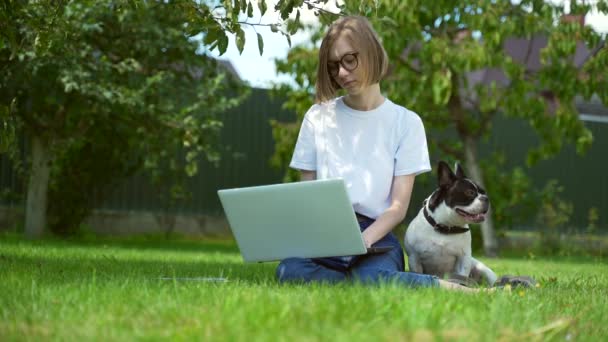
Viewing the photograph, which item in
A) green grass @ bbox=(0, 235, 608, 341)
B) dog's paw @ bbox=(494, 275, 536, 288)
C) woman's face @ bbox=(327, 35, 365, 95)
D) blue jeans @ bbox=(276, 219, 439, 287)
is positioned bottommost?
dog's paw @ bbox=(494, 275, 536, 288)

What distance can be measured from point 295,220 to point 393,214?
510 millimetres

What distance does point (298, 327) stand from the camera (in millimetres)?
2393

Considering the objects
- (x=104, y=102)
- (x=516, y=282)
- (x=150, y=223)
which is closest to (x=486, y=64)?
(x=104, y=102)

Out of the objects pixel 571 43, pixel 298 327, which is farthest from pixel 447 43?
pixel 298 327

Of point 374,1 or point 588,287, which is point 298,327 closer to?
point 374,1

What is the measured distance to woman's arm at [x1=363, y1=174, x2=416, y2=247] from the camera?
161 inches

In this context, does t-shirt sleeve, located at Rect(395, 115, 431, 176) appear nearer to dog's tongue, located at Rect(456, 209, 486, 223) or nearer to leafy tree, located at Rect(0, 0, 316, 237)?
dog's tongue, located at Rect(456, 209, 486, 223)

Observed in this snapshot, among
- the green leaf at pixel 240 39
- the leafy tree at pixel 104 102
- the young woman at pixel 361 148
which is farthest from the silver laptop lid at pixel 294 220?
the leafy tree at pixel 104 102

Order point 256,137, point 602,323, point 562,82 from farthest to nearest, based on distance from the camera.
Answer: point 256,137
point 562,82
point 602,323

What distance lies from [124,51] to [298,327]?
309 inches

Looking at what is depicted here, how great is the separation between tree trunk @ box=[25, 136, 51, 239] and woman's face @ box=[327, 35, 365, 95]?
255 inches

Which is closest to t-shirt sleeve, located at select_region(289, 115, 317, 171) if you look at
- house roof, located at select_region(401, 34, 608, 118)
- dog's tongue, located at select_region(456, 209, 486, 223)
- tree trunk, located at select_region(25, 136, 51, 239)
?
A: dog's tongue, located at select_region(456, 209, 486, 223)

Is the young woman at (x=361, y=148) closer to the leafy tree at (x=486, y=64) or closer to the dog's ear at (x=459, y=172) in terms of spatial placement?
the dog's ear at (x=459, y=172)

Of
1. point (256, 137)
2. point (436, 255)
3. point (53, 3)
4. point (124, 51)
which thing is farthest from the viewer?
point (256, 137)
